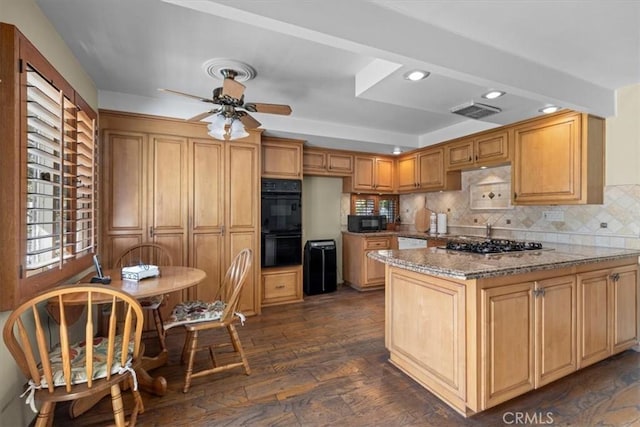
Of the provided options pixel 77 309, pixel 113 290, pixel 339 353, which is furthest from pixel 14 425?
pixel 339 353

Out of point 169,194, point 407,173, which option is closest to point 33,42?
point 169,194

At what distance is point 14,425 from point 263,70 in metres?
2.68

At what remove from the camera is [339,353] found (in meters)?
2.61

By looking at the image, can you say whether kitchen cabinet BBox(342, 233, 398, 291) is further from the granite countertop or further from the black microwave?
the granite countertop

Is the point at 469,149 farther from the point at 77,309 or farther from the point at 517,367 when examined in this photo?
the point at 77,309

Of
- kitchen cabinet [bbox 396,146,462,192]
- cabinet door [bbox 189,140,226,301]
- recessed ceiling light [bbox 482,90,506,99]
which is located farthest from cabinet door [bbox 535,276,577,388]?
cabinet door [bbox 189,140,226,301]

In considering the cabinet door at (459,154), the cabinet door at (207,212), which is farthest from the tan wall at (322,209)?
the cabinet door at (459,154)

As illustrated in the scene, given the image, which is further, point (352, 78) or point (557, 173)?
point (557, 173)

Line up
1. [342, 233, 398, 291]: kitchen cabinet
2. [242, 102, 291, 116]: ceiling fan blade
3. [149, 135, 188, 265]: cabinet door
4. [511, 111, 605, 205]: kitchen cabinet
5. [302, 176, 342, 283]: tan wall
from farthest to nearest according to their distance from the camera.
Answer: [302, 176, 342, 283]: tan wall, [342, 233, 398, 291]: kitchen cabinet, [149, 135, 188, 265]: cabinet door, [511, 111, 605, 205]: kitchen cabinet, [242, 102, 291, 116]: ceiling fan blade

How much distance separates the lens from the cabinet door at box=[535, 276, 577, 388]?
196 cm

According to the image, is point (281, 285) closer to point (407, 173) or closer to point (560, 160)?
point (407, 173)

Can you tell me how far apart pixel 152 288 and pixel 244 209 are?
5.63 ft

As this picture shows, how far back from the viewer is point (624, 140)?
2.68 m

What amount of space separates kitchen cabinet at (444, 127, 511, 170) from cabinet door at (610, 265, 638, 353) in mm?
1462
